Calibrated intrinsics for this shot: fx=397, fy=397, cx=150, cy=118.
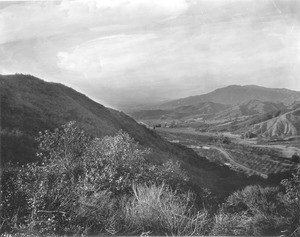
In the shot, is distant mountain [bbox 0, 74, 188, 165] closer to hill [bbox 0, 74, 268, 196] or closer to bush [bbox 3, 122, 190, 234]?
hill [bbox 0, 74, 268, 196]

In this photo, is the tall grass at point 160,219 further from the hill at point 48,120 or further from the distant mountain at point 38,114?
the distant mountain at point 38,114

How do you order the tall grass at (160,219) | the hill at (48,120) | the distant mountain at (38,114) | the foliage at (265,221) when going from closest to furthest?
the tall grass at (160,219), the foliage at (265,221), the hill at (48,120), the distant mountain at (38,114)

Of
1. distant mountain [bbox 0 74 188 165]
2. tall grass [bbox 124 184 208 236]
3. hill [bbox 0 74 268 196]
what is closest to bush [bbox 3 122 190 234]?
tall grass [bbox 124 184 208 236]

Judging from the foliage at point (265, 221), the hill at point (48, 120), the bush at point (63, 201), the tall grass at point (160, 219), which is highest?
the hill at point (48, 120)

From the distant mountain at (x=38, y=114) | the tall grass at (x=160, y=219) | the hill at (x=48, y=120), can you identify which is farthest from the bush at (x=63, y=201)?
the distant mountain at (x=38, y=114)

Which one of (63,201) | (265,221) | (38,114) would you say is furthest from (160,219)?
(38,114)

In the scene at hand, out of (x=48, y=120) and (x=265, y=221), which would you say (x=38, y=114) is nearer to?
(x=48, y=120)

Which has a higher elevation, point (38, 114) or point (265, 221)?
point (38, 114)

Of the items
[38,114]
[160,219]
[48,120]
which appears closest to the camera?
[160,219]
